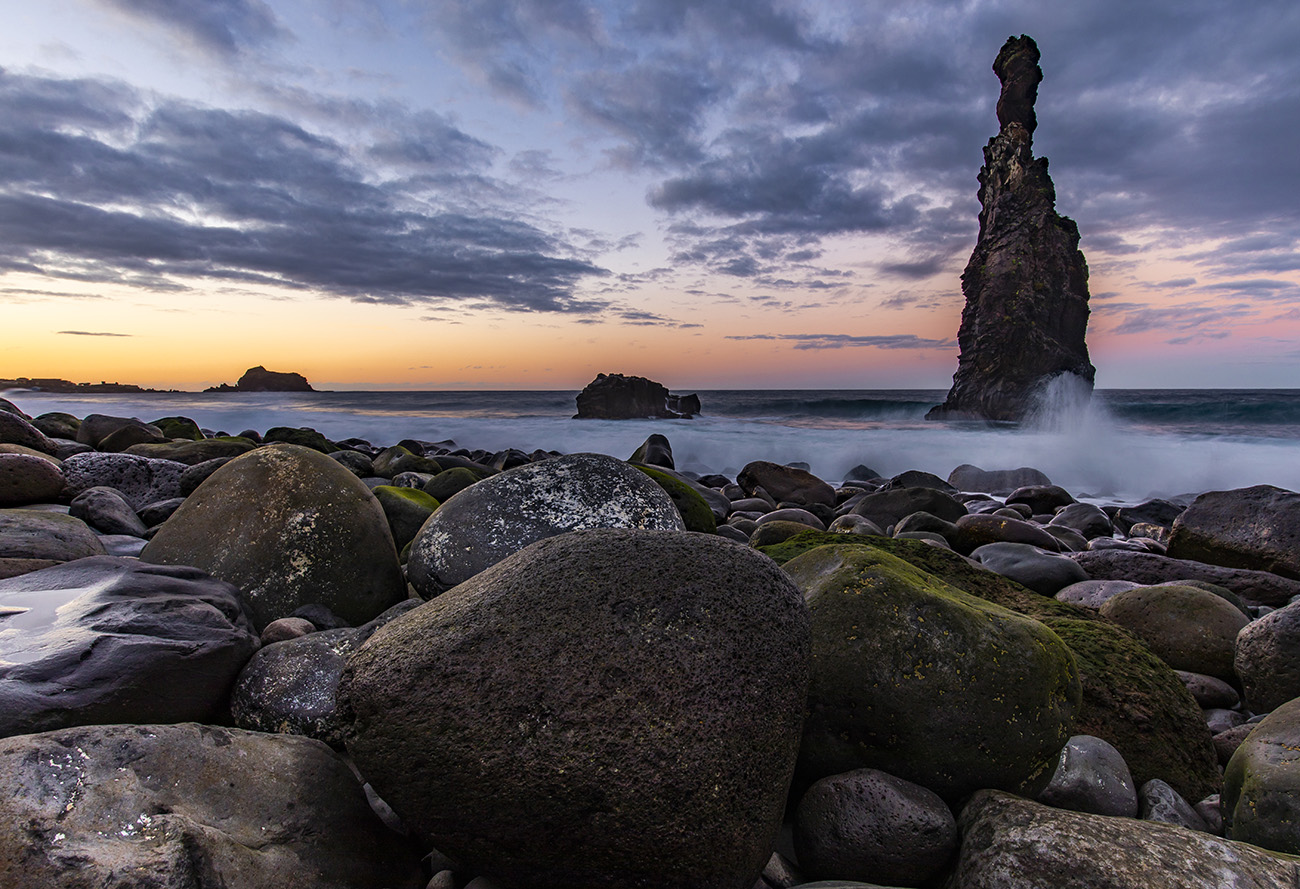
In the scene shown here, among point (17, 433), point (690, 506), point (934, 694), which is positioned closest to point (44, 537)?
point (690, 506)

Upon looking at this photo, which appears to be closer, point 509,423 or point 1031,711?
point 1031,711

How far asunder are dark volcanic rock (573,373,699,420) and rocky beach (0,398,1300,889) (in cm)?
2783

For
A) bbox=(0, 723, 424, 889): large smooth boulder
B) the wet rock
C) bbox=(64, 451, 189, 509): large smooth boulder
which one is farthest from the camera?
bbox=(64, 451, 189, 509): large smooth boulder

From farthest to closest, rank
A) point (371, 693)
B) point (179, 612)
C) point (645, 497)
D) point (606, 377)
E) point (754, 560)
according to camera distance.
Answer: point (606, 377) < point (645, 497) < point (179, 612) < point (754, 560) < point (371, 693)

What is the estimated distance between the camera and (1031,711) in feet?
7.36

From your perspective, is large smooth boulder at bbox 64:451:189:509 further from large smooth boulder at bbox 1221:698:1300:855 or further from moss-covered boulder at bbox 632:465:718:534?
large smooth boulder at bbox 1221:698:1300:855

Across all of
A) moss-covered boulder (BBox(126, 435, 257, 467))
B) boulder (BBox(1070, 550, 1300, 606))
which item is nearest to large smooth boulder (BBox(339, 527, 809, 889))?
boulder (BBox(1070, 550, 1300, 606))

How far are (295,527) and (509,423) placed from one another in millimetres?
21397

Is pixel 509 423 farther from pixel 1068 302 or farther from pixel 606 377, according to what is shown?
pixel 1068 302

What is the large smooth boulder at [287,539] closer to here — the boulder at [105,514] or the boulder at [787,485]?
the boulder at [105,514]

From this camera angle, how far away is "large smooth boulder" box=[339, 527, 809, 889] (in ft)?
5.63

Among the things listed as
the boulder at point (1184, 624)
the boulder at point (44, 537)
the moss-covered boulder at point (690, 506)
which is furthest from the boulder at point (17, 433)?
the boulder at point (1184, 624)

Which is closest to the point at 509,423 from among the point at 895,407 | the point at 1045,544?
the point at 1045,544

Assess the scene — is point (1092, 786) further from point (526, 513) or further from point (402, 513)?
point (402, 513)
